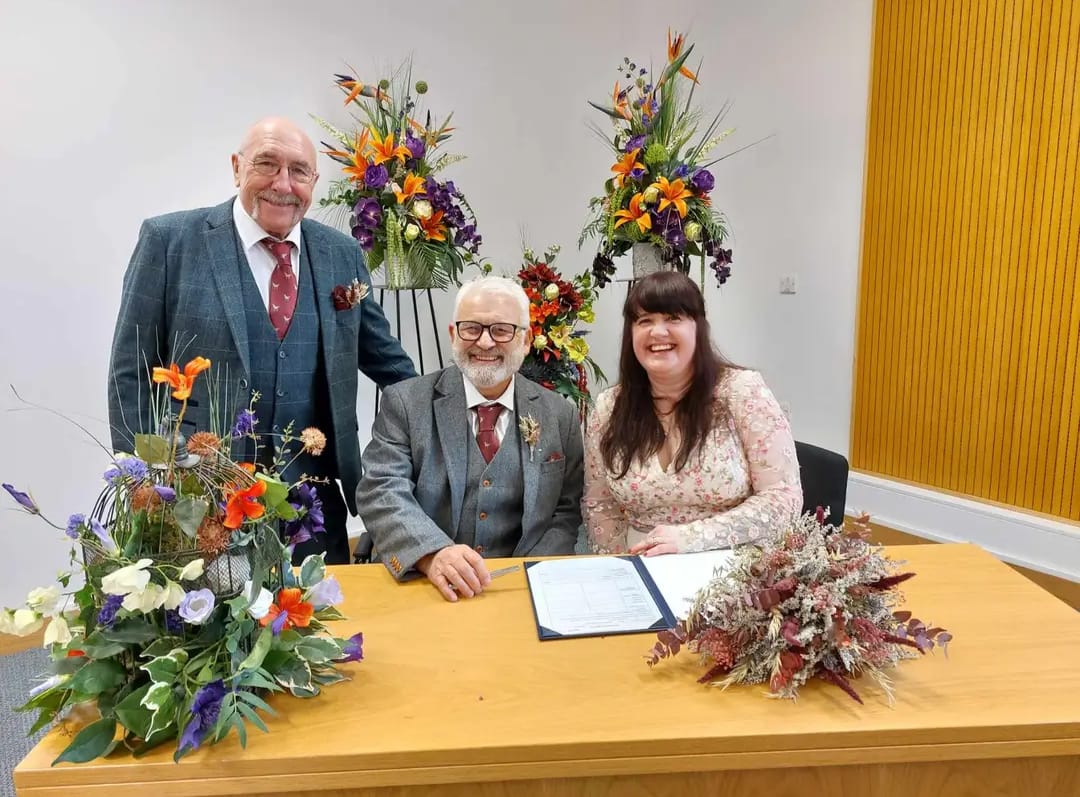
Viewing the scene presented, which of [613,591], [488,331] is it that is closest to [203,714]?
[613,591]

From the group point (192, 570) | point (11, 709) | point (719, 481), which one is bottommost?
point (11, 709)

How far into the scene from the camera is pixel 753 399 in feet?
6.08

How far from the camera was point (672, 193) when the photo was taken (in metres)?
2.65

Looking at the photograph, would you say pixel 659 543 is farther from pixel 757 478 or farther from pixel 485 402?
pixel 485 402

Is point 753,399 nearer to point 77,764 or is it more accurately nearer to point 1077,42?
point 77,764

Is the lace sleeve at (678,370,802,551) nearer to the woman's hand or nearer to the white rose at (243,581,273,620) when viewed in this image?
the woman's hand

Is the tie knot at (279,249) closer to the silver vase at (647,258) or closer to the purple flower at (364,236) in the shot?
the purple flower at (364,236)

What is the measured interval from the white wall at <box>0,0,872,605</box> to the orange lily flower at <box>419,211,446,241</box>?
4.25 feet

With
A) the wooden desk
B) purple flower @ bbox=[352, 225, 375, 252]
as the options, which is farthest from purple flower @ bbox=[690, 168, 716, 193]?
the wooden desk

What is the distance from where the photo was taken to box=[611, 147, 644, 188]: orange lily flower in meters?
2.67

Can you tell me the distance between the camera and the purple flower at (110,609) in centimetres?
Answer: 95

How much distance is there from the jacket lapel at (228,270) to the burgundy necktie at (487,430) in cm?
61

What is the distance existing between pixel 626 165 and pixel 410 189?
0.80 m

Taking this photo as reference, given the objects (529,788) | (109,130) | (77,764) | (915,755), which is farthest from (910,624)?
(109,130)
